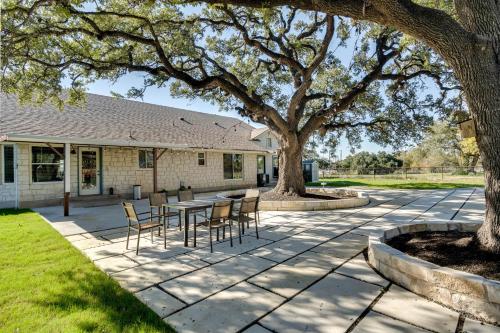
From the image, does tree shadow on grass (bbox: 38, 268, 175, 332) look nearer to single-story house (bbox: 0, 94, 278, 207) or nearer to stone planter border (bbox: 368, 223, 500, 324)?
stone planter border (bbox: 368, 223, 500, 324)

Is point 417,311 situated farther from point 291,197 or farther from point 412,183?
point 412,183

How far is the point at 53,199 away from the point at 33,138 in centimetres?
283

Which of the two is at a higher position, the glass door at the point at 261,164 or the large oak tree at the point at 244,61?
the large oak tree at the point at 244,61

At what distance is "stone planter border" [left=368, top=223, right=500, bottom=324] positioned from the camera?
107 inches

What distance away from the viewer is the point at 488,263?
3.39 meters

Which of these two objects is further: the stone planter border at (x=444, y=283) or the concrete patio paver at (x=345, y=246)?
the concrete patio paver at (x=345, y=246)

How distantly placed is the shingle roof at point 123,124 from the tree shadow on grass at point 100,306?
800 cm

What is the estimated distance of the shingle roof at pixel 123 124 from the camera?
35.6ft

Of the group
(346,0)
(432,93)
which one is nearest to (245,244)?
(346,0)

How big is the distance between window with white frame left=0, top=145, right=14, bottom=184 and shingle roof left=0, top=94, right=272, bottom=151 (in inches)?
36.2

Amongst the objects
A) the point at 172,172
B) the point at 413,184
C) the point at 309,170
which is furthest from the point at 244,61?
the point at 413,184

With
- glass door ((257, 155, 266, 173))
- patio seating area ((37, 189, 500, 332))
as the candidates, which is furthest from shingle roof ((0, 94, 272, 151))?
patio seating area ((37, 189, 500, 332))

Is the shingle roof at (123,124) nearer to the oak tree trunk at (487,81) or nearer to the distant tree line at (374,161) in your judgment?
the oak tree trunk at (487,81)

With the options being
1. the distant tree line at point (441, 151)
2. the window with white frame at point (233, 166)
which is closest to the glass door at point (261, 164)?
the window with white frame at point (233, 166)
